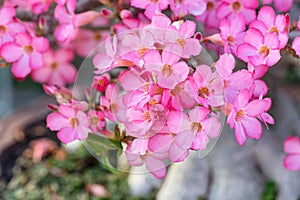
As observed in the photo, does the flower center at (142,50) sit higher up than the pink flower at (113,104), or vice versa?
the flower center at (142,50)

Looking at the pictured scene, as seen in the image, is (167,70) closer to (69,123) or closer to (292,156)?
(69,123)

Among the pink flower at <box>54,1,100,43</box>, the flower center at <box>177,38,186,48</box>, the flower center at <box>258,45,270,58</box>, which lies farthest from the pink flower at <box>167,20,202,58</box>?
the pink flower at <box>54,1,100,43</box>

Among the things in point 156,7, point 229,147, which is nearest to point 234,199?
point 229,147

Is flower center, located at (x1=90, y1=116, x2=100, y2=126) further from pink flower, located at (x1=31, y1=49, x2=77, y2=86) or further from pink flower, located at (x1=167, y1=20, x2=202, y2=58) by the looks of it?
pink flower, located at (x1=31, y1=49, x2=77, y2=86)

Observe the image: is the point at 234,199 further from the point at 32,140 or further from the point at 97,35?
the point at 32,140

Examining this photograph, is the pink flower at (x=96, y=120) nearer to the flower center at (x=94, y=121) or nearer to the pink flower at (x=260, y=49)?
the flower center at (x=94, y=121)

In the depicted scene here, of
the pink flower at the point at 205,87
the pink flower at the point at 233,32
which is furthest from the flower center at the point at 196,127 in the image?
the pink flower at the point at 233,32
